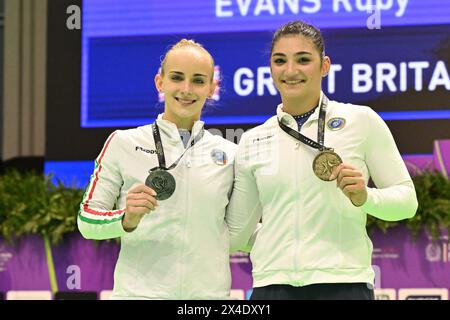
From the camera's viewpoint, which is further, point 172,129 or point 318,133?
point 172,129

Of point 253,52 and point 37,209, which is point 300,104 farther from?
point 37,209

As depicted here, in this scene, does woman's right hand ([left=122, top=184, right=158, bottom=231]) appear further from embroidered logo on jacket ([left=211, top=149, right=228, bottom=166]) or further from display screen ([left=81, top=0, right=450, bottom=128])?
display screen ([left=81, top=0, right=450, bottom=128])

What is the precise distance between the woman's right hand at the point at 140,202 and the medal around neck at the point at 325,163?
565 mm

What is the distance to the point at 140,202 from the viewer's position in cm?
288

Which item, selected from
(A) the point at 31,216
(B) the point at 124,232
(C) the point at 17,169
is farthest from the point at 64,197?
(B) the point at 124,232

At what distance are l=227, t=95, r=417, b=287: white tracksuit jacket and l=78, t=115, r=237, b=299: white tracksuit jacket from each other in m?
0.16

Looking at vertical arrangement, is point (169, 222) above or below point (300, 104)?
below

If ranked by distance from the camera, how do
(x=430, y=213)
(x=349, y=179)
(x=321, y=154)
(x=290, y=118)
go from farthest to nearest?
(x=430, y=213), (x=290, y=118), (x=321, y=154), (x=349, y=179)

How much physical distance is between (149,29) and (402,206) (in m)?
2.90

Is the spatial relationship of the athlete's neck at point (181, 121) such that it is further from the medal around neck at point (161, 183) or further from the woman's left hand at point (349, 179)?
the woman's left hand at point (349, 179)

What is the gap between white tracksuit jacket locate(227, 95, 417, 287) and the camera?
9.52 feet

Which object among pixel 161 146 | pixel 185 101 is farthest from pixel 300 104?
pixel 161 146

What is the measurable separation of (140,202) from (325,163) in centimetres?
64

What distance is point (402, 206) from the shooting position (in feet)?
9.59
